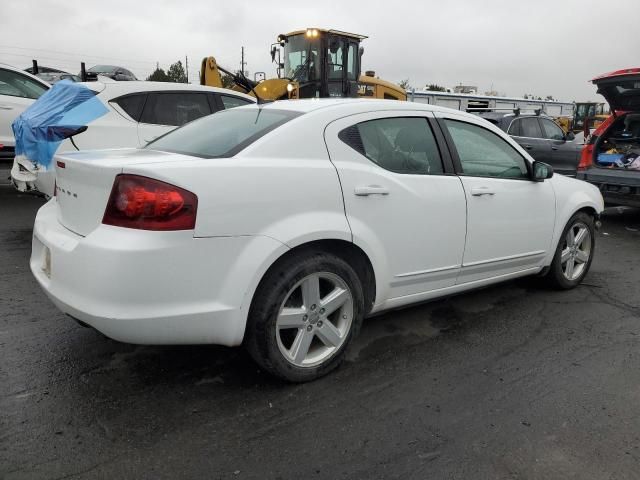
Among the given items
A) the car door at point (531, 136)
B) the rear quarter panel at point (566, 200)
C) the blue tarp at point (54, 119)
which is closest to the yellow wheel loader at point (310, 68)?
the car door at point (531, 136)

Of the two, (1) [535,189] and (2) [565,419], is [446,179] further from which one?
(2) [565,419]

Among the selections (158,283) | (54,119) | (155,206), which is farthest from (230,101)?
(158,283)

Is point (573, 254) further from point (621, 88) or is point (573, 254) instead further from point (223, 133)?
point (621, 88)

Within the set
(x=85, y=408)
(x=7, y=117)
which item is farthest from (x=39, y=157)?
(x=85, y=408)

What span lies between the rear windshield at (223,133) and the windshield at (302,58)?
8584 mm

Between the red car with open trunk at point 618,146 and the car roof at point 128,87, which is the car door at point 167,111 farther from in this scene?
the red car with open trunk at point 618,146

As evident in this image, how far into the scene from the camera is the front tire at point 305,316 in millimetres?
2723

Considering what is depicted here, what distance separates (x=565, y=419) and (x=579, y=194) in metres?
2.57

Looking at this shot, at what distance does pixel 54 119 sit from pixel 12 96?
9.95 ft

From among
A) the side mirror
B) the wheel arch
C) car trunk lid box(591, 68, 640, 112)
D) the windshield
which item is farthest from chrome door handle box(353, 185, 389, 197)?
the windshield

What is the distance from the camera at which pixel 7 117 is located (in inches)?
297

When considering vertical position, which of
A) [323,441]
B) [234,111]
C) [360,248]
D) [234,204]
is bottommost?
[323,441]

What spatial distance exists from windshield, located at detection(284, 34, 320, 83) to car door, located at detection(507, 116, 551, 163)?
4.35 meters

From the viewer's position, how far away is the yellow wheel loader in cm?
1129
